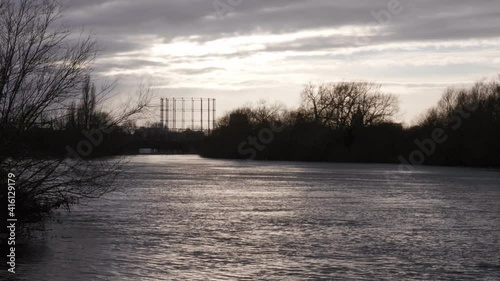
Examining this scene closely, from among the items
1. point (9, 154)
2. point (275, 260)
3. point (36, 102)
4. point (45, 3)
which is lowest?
point (275, 260)

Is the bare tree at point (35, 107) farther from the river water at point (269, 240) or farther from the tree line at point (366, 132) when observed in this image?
the tree line at point (366, 132)

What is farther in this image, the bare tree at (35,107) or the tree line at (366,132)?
the tree line at (366,132)

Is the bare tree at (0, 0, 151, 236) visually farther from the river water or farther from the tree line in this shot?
the tree line

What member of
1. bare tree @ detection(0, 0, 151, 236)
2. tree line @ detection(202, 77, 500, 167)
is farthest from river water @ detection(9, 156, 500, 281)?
tree line @ detection(202, 77, 500, 167)

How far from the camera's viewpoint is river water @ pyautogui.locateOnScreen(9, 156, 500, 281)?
15.1 meters

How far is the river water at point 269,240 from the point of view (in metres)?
15.1

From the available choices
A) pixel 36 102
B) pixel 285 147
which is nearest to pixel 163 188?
pixel 36 102

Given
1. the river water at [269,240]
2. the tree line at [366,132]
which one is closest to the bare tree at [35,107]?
the river water at [269,240]

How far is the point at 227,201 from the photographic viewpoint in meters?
31.8

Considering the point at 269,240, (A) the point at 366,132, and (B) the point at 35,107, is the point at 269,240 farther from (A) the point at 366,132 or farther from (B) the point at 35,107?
(A) the point at 366,132

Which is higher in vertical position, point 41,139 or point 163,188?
point 41,139

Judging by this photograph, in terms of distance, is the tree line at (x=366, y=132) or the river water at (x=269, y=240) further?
the tree line at (x=366, y=132)

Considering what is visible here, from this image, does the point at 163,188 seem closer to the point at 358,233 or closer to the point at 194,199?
the point at 194,199

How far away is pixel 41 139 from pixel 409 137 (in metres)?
75.0
